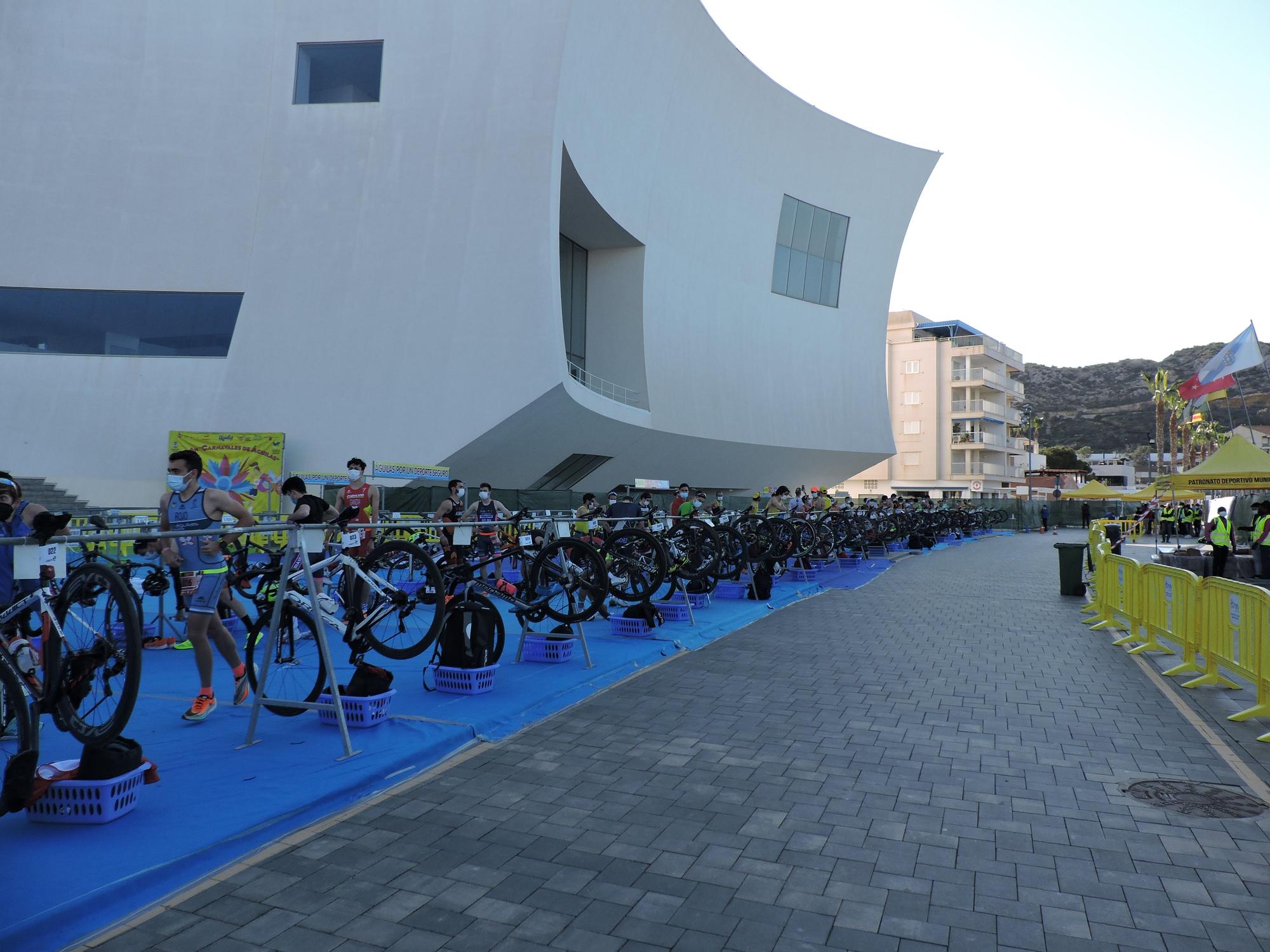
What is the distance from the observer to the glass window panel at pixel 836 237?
4256cm

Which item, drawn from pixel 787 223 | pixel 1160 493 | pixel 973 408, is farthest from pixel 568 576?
pixel 973 408

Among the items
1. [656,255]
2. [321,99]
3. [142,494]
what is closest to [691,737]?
[142,494]

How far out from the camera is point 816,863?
4.18m

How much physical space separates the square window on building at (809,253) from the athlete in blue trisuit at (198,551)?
3633 centimetres

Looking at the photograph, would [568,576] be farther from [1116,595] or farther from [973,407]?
[973,407]

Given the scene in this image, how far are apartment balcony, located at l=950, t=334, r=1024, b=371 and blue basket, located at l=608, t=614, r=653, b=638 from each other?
68.3m

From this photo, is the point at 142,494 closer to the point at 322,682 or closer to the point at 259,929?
the point at 322,682

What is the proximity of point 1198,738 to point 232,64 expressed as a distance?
26870 millimetres

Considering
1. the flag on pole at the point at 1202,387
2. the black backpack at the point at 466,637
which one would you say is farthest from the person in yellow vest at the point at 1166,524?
the black backpack at the point at 466,637

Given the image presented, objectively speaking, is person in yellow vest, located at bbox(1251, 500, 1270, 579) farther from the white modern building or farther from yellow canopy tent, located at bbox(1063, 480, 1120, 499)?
yellow canopy tent, located at bbox(1063, 480, 1120, 499)

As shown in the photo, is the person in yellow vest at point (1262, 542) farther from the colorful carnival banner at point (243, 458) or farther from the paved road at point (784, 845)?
the colorful carnival banner at point (243, 458)

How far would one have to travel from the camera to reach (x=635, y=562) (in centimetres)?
1008

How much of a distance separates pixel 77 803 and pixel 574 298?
30352 millimetres

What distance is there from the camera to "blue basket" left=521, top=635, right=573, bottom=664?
29.1ft
